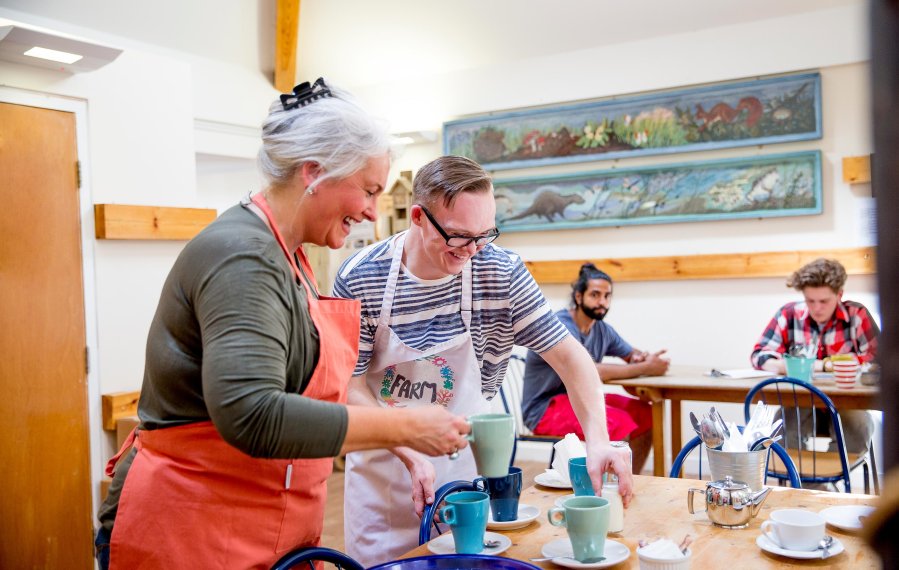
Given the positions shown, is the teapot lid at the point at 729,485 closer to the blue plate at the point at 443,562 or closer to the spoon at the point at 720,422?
the spoon at the point at 720,422

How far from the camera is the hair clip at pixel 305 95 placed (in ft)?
4.44

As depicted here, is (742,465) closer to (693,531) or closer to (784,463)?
(693,531)

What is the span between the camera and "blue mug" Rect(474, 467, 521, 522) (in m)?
1.66

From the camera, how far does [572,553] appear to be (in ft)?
4.98

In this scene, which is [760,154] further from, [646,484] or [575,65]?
[646,484]

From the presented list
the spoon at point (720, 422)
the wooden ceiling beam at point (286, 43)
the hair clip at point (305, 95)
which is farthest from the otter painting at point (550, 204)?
the hair clip at point (305, 95)

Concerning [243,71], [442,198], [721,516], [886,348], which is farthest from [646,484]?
[243,71]

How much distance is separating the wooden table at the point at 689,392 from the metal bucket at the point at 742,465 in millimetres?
1976

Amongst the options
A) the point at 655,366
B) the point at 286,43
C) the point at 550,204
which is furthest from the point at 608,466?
the point at 286,43

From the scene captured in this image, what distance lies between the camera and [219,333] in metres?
1.14

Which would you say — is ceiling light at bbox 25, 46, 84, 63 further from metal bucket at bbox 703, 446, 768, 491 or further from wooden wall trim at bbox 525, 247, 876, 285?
wooden wall trim at bbox 525, 247, 876, 285

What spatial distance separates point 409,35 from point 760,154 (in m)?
2.59

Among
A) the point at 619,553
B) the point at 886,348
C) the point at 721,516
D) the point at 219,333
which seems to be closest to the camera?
the point at 886,348

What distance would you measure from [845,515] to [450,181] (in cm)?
113
